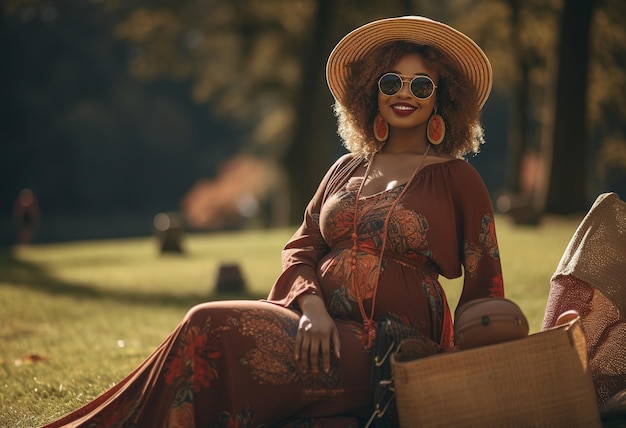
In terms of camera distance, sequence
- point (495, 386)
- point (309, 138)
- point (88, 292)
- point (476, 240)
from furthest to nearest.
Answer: point (309, 138) → point (88, 292) → point (476, 240) → point (495, 386)

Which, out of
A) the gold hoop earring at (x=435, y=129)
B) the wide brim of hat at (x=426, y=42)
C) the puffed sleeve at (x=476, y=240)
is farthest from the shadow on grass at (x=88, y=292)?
the puffed sleeve at (x=476, y=240)

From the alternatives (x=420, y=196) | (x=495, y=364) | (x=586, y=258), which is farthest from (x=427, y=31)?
(x=495, y=364)

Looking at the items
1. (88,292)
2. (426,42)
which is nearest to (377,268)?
(426,42)

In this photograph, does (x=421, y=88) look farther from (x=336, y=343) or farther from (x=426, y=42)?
(x=336, y=343)

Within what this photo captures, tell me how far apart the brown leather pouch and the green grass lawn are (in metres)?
2.33

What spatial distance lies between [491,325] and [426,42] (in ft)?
4.95

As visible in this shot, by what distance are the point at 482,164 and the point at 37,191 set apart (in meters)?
26.3

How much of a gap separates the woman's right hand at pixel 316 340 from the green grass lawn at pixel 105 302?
1.73 meters

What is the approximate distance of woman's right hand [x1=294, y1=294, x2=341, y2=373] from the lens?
3.24 metres

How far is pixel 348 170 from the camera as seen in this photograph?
401 centimetres

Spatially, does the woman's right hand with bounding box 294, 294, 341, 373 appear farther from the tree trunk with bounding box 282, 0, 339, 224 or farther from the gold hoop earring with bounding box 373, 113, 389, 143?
the tree trunk with bounding box 282, 0, 339, 224

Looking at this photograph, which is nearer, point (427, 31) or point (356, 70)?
point (427, 31)

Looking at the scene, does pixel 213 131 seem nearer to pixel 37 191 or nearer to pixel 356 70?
pixel 37 191

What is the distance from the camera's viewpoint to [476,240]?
3.59 m
